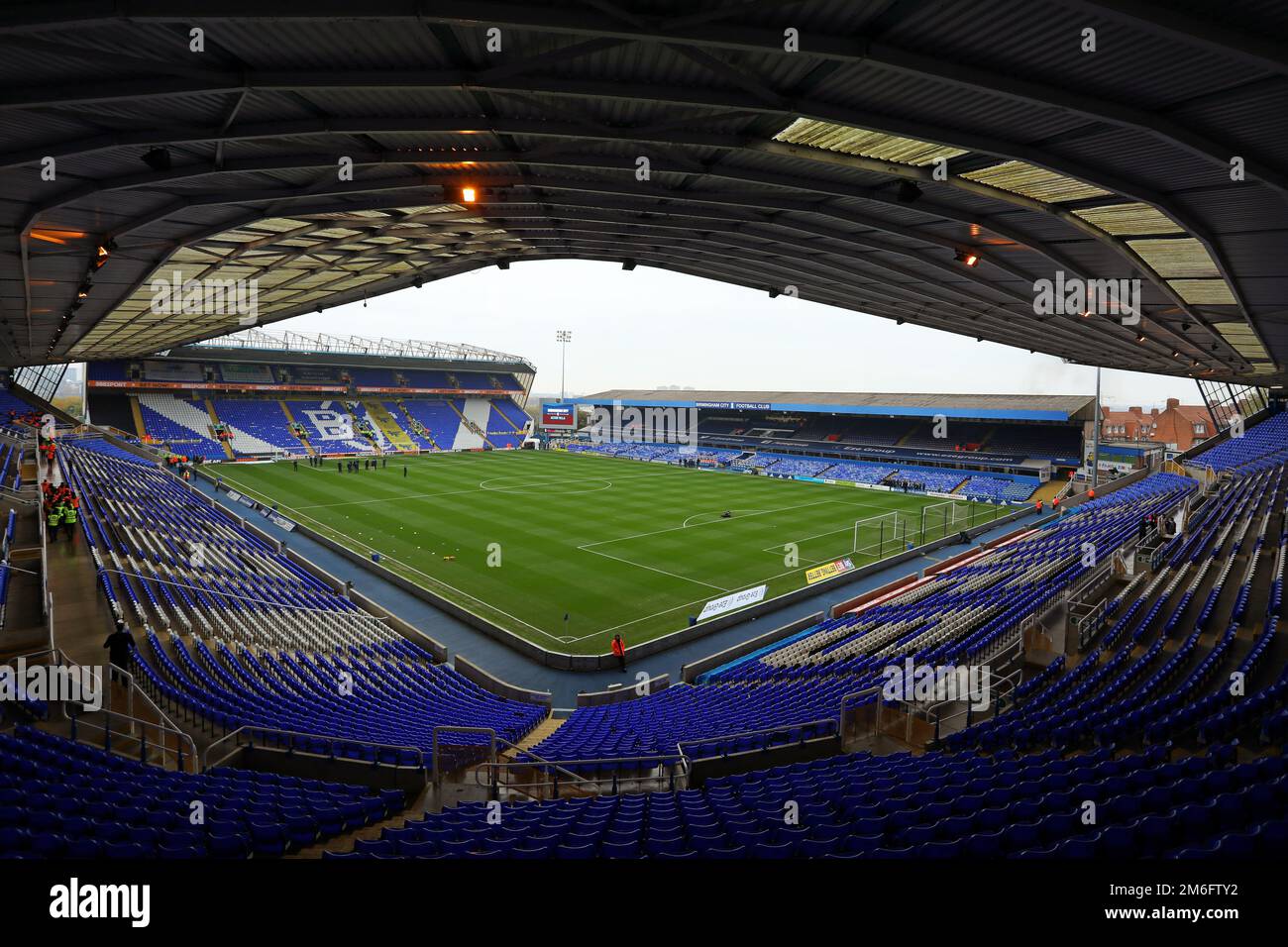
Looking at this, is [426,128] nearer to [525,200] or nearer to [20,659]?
[525,200]

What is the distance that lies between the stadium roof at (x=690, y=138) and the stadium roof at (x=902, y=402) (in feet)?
137

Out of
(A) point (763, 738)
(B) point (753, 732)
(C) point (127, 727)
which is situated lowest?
(A) point (763, 738)

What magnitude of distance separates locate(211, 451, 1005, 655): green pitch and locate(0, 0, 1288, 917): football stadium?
19.2 inches

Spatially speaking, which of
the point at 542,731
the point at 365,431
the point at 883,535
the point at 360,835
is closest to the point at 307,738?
the point at 360,835

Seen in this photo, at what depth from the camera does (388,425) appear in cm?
7869

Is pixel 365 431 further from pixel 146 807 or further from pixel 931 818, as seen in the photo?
pixel 931 818

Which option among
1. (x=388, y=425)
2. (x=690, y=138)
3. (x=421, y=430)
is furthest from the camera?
(x=421, y=430)

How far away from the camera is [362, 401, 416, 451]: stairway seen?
2982 inches

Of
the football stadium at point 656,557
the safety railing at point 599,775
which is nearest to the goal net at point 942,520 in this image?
the football stadium at point 656,557

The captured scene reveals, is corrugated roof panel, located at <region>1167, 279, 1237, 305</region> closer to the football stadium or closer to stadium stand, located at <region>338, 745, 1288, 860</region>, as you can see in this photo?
the football stadium

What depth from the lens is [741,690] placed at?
1545cm

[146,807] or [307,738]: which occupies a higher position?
[146,807]

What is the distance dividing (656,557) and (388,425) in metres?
59.5
